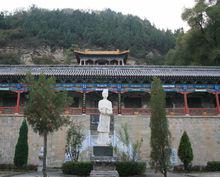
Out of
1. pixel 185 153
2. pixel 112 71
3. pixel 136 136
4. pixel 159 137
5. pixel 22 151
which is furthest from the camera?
pixel 112 71

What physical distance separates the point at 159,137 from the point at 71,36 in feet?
193

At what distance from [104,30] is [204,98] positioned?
47.0 m

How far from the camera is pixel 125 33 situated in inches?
2896

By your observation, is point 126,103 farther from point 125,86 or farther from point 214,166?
point 214,166

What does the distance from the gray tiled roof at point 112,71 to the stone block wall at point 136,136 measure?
343 cm

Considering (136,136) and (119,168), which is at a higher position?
(136,136)

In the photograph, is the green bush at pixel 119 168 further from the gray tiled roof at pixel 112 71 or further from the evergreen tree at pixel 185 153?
the gray tiled roof at pixel 112 71

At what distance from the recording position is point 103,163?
15188 millimetres

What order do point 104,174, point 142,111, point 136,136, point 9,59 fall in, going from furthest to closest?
1. point 9,59
2. point 142,111
3. point 136,136
4. point 104,174

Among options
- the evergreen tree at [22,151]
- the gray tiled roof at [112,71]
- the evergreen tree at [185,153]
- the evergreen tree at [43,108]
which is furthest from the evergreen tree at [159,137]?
the gray tiled roof at [112,71]

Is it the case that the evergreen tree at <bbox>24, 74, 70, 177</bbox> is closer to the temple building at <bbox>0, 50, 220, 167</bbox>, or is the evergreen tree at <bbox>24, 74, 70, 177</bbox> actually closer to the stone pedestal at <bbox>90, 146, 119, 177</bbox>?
the stone pedestal at <bbox>90, 146, 119, 177</bbox>

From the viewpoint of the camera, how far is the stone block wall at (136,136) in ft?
80.3

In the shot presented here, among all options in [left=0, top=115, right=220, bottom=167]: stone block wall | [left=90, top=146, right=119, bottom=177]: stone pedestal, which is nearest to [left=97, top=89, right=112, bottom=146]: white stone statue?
[left=90, top=146, right=119, bottom=177]: stone pedestal

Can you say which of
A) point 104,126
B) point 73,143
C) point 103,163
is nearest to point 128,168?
point 103,163
